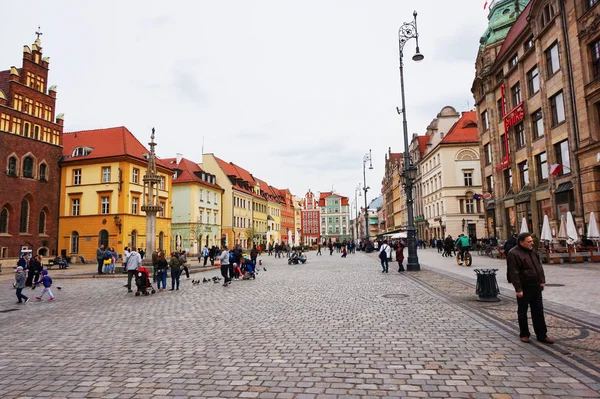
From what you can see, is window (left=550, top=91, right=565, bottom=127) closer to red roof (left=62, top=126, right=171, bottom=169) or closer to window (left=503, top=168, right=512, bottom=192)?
window (left=503, top=168, right=512, bottom=192)

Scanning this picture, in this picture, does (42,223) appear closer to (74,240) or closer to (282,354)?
(74,240)

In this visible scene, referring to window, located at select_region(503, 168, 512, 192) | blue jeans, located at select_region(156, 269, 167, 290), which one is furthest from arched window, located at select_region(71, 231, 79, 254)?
window, located at select_region(503, 168, 512, 192)

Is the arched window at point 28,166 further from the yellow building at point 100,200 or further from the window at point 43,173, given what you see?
the yellow building at point 100,200

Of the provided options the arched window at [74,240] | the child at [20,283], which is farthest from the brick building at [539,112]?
the arched window at [74,240]

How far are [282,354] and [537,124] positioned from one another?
3105cm

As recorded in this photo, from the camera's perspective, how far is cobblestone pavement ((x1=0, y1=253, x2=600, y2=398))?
15.0 ft

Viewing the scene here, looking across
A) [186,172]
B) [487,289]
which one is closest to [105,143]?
[186,172]

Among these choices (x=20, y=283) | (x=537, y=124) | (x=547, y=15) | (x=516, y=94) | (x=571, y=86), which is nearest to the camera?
(x=20, y=283)

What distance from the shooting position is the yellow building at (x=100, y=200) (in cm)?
4088

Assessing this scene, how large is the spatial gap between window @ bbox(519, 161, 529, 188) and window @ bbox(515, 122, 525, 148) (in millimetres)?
1566

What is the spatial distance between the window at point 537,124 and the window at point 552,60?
3094 millimetres

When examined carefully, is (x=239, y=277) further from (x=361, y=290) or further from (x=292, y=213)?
(x=292, y=213)

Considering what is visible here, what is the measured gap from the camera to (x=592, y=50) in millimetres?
22891

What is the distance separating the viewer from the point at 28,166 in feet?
125
